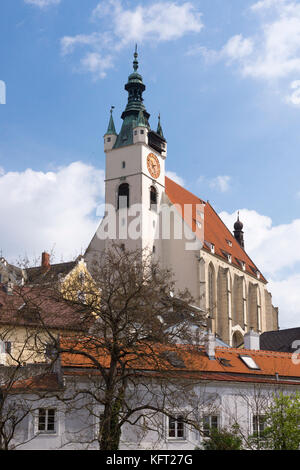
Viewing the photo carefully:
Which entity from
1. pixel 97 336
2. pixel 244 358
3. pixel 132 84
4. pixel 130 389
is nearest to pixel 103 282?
pixel 97 336

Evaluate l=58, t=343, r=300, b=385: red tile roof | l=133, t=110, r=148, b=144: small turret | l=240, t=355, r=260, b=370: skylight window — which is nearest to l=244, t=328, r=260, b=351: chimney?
l=58, t=343, r=300, b=385: red tile roof

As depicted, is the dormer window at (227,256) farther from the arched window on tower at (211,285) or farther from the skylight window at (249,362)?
the skylight window at (249,362)

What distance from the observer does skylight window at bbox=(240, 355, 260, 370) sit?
27962mm

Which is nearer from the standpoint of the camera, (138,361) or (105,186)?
(138,361)

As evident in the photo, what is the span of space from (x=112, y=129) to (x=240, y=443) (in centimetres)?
4386

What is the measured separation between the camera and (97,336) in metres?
20.0

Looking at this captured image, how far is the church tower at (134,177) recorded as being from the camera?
2213 inches

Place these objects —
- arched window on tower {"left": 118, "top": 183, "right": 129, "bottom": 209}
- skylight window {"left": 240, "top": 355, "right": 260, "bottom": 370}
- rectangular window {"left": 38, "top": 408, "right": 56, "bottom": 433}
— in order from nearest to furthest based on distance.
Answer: rectangular window {"left": 38, "top": 408, "right": 56, "bottom": 433} < skylight window {"left": 240, "top": 355, "right": 260, "bottom": 370} < arched window on tower {"left": 118, "top": 183, "right": 129, "bottom": 209}

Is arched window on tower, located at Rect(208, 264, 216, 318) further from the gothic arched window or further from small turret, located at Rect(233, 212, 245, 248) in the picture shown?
small turret, located at Rect(233, 212, 245, 248)

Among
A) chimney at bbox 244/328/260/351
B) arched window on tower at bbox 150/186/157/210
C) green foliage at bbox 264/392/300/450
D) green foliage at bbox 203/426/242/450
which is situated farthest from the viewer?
arched window on tower at bbox 150/186/157/210

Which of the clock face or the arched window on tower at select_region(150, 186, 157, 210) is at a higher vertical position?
the clock face

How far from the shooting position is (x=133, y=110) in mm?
60281

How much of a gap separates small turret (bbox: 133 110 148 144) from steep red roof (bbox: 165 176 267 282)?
6167 mm
